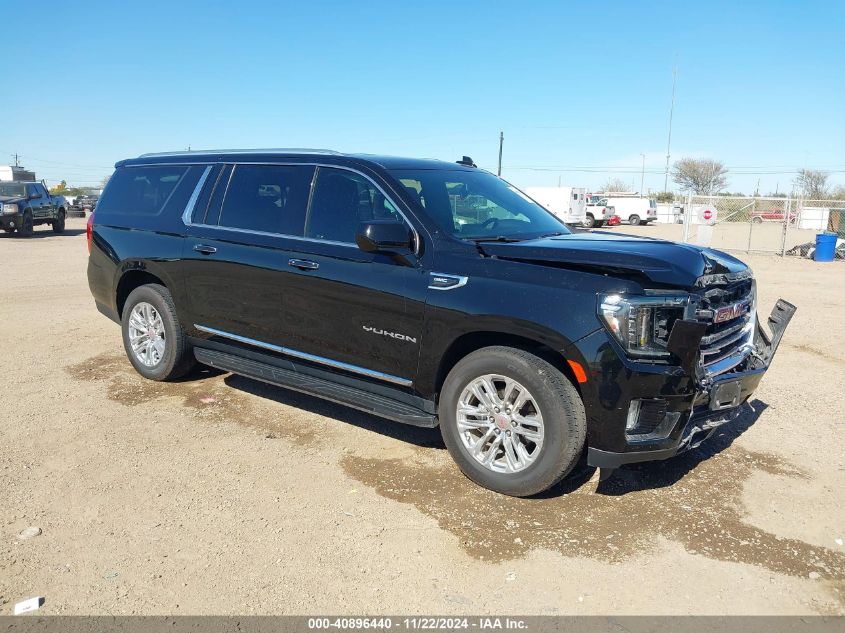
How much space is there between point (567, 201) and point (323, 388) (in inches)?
1391

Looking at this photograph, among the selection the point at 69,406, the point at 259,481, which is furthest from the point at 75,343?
the point at 259,481

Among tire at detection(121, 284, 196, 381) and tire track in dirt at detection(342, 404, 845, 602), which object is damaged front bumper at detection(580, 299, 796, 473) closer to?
tire track in dirt at detection(342, 404, 845, 602)

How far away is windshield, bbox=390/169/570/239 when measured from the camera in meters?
4.59

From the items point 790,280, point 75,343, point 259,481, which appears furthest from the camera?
point 790,280

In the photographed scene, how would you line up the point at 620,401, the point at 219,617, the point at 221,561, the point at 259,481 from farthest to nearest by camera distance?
the point at 259,481 → the point at 620,401 → the point at 221,561 → the point at 219,617

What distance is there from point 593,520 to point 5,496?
335cm

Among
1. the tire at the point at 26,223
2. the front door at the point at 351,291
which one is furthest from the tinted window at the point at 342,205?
the tire at the point at 26,223

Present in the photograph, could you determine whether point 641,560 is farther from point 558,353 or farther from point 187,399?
point 187,399

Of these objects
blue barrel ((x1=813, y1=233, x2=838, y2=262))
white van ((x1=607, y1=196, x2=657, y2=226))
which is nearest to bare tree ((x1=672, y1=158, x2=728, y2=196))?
white van ((x1=607, y1=196, x2=657, y2=226))

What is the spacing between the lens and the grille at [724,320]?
388 cm

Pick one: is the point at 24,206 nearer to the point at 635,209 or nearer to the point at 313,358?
the point at 313,358

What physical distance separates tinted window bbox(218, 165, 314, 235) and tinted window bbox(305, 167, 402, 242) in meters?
0.12

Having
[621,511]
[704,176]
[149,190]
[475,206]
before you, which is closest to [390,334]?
[475,206]

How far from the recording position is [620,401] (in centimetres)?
363
